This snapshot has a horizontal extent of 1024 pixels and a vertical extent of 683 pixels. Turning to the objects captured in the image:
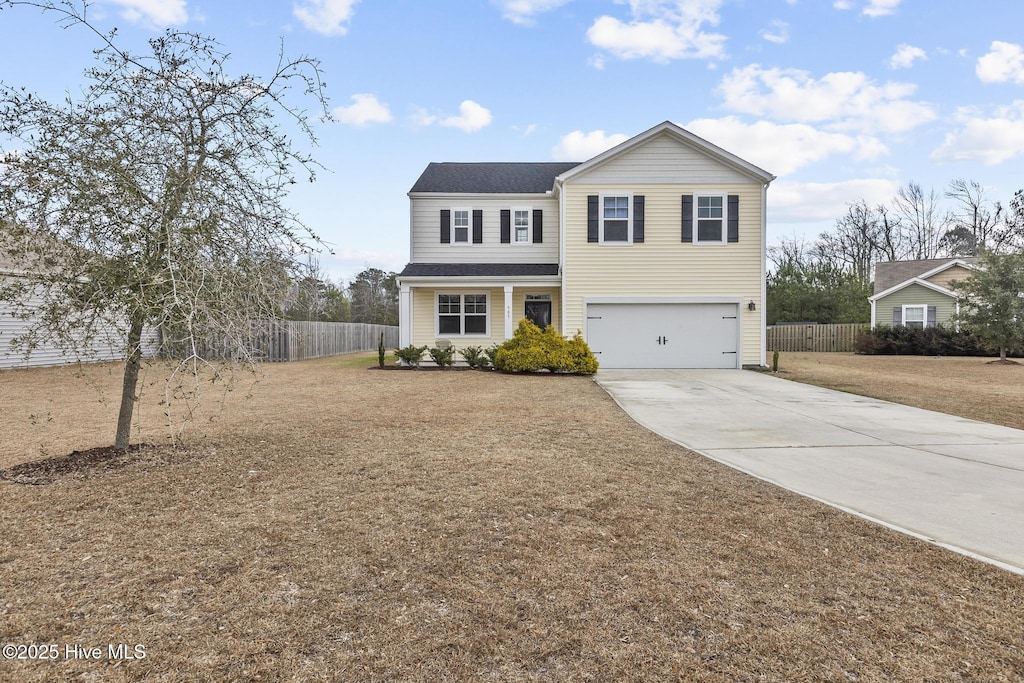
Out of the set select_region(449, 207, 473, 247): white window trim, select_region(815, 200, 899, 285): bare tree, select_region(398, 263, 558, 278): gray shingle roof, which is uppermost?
select_region(815, 200, 899, 285): bare tree

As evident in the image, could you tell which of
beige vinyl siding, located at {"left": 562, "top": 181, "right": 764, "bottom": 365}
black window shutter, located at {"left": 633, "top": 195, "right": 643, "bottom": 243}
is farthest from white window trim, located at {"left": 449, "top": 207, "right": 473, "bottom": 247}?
black window shutter, located at {"left": 633, "top": 195, "right": 643, "bottom": 243}

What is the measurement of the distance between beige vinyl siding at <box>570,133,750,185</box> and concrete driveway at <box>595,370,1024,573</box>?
7.78 metres

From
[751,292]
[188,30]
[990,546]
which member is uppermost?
[188,30]

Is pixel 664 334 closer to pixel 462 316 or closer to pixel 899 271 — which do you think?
pixel 462 316

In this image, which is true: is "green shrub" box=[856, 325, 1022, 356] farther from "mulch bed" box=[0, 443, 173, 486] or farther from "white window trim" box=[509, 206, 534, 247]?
"mulch bed" box=[0, 443, 173, 486]

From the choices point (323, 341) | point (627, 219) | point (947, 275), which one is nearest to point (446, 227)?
point (627, 219)

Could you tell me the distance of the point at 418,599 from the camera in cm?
300

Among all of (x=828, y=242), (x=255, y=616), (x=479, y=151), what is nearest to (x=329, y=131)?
(x=255, y=616)

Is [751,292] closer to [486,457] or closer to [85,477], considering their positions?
[486,457]

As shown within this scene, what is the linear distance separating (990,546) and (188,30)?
800cm

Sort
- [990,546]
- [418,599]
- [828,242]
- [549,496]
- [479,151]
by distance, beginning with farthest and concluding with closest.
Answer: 1. [828,242]
2. [479,151]
3. [549,496]
4. [990,546]
5. [418,599]

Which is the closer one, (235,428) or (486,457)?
(486,457)

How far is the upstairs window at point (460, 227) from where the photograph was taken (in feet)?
63.3

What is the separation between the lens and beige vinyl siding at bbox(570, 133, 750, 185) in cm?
1703
